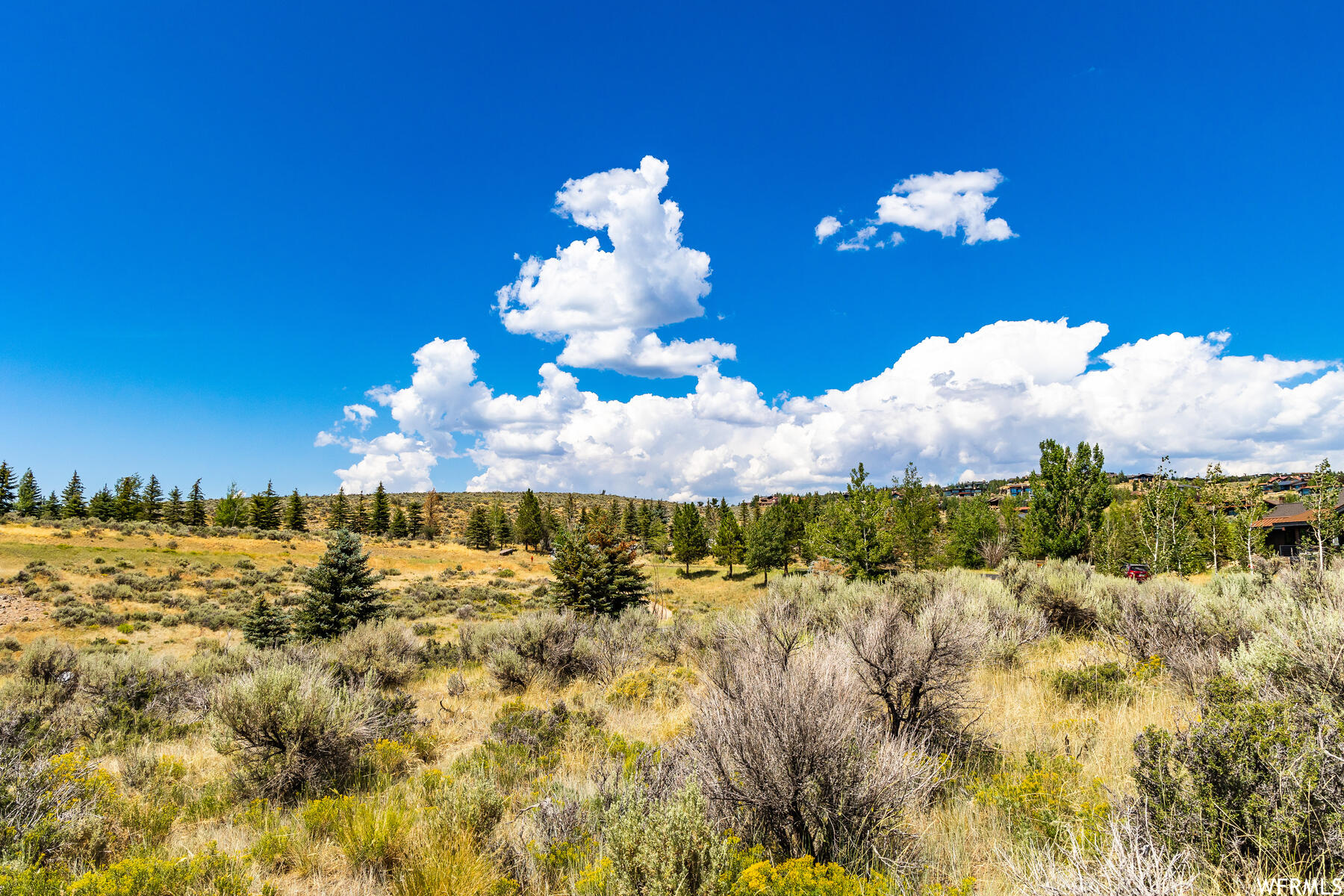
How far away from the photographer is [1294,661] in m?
4.45

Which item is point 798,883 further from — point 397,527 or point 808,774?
point 397,527

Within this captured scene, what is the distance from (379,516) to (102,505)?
2916 cm

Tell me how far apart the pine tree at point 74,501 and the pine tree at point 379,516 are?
2985cm

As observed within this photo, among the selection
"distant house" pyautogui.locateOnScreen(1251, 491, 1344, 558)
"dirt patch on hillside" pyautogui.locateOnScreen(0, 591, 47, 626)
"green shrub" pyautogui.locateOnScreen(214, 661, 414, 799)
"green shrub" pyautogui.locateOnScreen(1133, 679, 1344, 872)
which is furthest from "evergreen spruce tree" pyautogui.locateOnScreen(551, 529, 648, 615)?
"distant house" pyautogui.locateOnScreen(1251, 491, 1344, 558)

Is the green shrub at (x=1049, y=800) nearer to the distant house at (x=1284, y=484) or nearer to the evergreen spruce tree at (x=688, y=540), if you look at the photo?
the distant house at (x=1284, y=484)

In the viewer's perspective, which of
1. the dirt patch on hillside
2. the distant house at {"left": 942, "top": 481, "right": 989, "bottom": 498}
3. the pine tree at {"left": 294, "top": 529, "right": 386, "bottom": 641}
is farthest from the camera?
the distant house at {"left": 942, "top": 481, "right": 989, "bottom": 498}

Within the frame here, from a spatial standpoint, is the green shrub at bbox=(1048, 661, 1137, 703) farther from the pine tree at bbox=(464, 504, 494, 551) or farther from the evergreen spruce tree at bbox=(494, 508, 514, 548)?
the evergreen spruce tree at bbox=(494, 508, 514, 548)

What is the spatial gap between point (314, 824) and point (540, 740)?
266cm

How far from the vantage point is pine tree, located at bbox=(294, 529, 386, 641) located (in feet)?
52.0

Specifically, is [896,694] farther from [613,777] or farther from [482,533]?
[482,533]

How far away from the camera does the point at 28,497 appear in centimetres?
6850

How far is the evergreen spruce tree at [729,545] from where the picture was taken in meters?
57.3

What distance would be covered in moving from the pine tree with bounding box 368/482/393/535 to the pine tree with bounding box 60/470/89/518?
29854mm

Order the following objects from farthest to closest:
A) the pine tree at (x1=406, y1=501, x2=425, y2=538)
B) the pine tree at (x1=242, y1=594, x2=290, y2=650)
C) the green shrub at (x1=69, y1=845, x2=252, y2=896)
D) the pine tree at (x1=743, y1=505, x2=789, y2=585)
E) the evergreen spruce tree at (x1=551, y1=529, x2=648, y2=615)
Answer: the pine tree at (x1=406, y1=501, x2=425, y2=538) → the pine tree at (x1=743, y1=505, x2=789, y2=585) → the evergreen spruce tree at (x1=551, y1=529, x2=648, y2=615) → the pine tree at (x1=242, y1=594, x2=290, y2=650) → the green shrub at (x1=69, y1=845, x2=252, y2=896)
